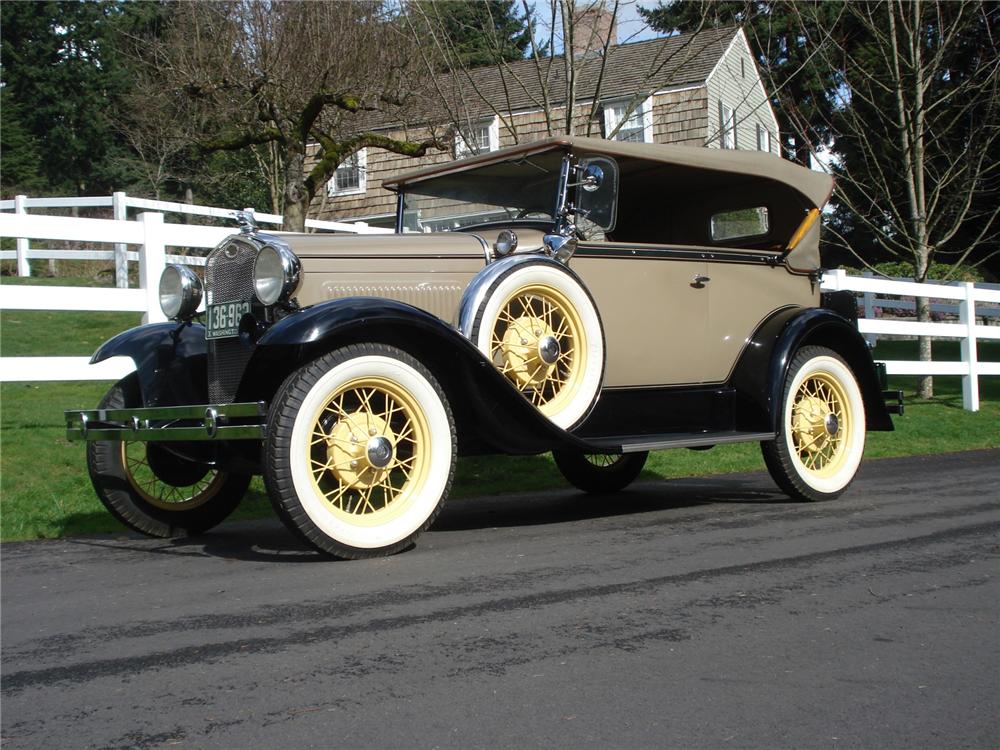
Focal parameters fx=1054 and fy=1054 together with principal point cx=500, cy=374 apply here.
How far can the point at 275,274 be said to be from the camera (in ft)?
16.5

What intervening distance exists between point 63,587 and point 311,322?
1527 mm

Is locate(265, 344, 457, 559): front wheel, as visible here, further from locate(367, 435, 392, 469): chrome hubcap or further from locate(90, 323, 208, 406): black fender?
locate(90, 323, 208, 406): black fender

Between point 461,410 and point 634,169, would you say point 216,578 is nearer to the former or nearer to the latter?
point 461,410

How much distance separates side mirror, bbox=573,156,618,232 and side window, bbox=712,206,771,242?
4.88 feet

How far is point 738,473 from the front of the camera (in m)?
8.80

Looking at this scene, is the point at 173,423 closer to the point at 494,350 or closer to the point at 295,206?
the point at 494,350

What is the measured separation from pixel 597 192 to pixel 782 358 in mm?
1583

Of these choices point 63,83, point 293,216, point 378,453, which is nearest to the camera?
point 378,453

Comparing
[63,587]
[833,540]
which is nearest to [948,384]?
[833,540]

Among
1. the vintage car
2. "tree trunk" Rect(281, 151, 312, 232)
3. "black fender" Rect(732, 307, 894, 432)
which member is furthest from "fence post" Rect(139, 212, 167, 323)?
"black fender" Rect(732, 307, 894, 432)

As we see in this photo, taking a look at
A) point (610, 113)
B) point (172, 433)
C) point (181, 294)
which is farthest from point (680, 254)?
point (610, 113)


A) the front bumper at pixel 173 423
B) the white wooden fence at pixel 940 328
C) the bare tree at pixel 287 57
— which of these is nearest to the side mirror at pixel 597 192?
the front bumper at pixel 173 423

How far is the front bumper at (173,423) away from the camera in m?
4.64

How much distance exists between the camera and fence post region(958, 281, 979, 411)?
13.6 metres
